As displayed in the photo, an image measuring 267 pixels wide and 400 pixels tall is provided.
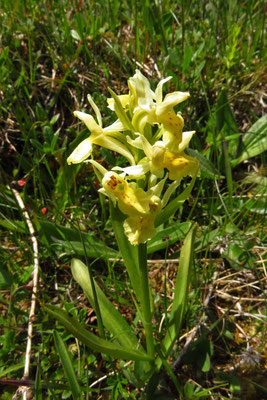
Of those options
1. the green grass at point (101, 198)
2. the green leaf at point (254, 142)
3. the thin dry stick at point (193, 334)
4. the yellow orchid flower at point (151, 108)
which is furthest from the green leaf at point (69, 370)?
the green leaf at point (254, 142)

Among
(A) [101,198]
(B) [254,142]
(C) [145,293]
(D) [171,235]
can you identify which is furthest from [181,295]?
(B) [254,142]

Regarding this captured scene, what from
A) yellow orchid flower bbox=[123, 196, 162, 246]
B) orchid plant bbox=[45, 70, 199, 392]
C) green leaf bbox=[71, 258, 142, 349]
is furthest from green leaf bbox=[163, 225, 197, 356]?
yellow orchid flower bbox=[123, 196, 162, 246]

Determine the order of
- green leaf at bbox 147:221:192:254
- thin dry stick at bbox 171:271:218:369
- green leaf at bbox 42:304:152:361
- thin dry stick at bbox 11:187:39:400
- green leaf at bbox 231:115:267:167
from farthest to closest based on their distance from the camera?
green leaf at bbox 231:115:267:167 → green leaf at bbox 147:221:192:254 → thin dry stick at bbox 171:271:218:369 → thin dry stick at bbox 11:187:39:400 → green leaf at bbox 42:304:152:361

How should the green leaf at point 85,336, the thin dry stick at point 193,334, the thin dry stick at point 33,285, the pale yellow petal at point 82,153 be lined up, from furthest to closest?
the thin dry stick at point 193,334 < the thin dry stick at point 33,285 < the pale yellow petal at point 82,153 < the green leaf at point 85,336

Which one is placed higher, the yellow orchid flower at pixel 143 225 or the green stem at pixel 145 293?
the yellow orchid flower at pixel 143 225

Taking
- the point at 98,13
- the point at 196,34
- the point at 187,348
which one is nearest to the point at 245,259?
the point at 187,348

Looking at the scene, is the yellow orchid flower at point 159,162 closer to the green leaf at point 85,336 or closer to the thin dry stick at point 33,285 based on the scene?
the green leaf at point 85,336

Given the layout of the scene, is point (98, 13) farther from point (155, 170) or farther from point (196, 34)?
point (155, 170)

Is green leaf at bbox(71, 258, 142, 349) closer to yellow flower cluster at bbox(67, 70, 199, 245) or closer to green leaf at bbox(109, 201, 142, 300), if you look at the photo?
green leaf at bbox(109, 201, 142, 300)
